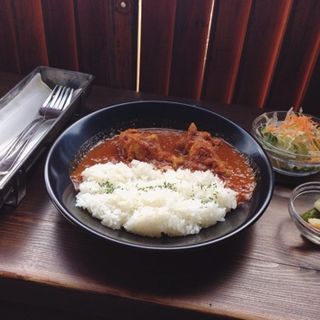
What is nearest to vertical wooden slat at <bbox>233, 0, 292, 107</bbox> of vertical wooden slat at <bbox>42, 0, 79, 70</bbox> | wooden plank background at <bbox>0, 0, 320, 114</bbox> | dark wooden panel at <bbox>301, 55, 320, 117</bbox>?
wooden plank background at <bbox>0, 0, 320, 114</bbox>

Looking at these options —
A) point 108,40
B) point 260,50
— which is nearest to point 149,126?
point 108,40

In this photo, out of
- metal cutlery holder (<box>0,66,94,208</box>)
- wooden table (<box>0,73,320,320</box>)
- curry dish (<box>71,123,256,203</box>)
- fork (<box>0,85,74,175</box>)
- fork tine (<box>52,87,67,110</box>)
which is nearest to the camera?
wooden table (<box>0,73,320,320</box>)

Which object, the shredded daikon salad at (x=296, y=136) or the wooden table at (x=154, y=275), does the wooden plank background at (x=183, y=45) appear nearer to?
the shredded daikon salad at (x=296, y=136)

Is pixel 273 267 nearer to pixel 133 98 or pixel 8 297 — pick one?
pixel 8 297

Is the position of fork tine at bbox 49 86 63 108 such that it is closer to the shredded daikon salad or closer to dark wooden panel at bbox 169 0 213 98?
dark wooden panel at bbox 169 0 213 98

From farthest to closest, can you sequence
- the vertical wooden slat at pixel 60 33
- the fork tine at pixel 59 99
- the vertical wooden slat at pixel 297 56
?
1. the vertical wooden slat at pixel 60 33
2. the vertical wooden slat at pixel 297 56
3. the fork tine at pixel 59 99

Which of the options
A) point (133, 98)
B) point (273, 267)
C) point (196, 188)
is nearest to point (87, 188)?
point (196, 188)

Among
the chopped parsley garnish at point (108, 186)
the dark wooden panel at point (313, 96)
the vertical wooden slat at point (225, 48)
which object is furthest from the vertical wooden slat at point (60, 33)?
the dark wooden panel at point (313, 96)
